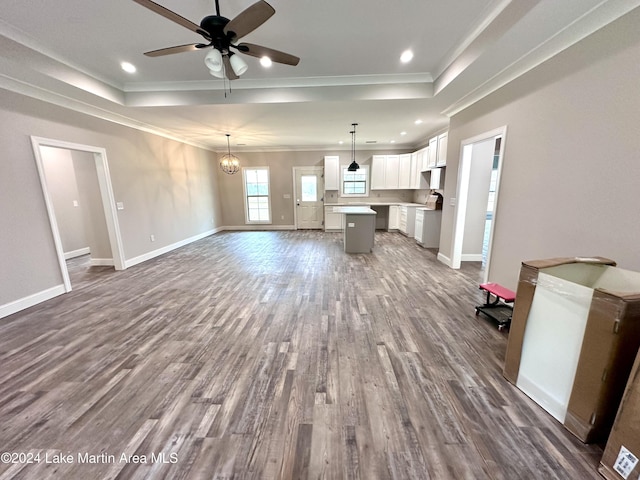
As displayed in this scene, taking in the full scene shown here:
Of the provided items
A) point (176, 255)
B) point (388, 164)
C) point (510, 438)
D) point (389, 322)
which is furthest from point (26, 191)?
point (388, 164)

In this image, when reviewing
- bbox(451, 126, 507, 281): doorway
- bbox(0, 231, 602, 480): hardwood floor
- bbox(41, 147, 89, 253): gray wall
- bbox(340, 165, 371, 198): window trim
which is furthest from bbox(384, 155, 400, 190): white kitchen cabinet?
bbox(41, 147, 89, 253): gray wall

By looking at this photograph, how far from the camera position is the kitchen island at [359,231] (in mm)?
5328

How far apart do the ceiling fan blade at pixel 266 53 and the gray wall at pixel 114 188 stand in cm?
319

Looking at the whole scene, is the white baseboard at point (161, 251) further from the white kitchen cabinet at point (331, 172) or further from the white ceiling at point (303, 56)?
the white kitchen cabinet at point (331, 172)

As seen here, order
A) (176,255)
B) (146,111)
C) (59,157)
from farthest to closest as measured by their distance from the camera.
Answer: (176,255)
(59,157)
(146,111)

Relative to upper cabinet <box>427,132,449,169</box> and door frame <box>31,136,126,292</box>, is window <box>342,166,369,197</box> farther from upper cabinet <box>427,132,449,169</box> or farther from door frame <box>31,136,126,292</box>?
door frame <box>31,136,126,292</box>

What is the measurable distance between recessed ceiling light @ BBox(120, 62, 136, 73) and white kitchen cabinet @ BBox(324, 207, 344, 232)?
549 centimetres

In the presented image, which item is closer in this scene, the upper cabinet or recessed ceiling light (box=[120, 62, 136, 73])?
recessed ceiling light (box=[120, 62, 136, 73])

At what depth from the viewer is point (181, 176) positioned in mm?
6402

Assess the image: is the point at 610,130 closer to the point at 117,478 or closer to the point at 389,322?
the point at 389,322

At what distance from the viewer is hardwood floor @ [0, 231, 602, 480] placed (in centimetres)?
130

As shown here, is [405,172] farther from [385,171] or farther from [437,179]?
[437,179]

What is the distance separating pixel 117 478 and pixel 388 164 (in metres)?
8.01

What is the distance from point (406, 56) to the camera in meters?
2.96
